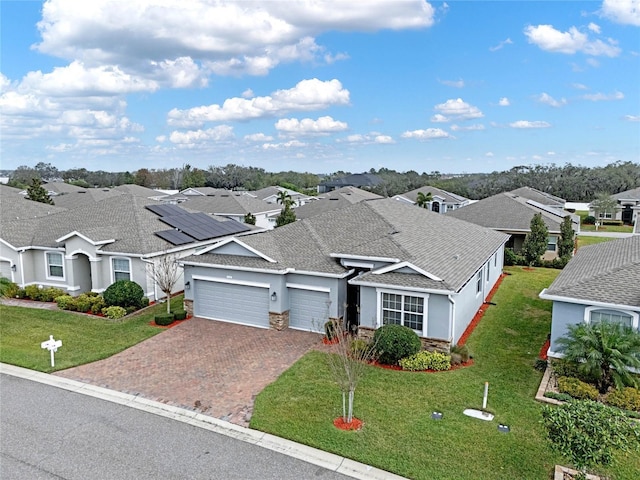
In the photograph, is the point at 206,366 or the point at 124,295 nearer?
the point at 206,366

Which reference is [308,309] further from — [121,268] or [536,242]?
[536,242]

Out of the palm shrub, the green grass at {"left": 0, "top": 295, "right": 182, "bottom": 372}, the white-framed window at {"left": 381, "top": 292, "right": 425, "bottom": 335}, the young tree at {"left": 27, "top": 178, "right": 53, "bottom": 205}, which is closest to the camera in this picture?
the palm shrub

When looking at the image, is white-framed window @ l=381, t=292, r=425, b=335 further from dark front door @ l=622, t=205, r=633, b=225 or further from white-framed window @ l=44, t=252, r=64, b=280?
dark front door @ l=622, t=205, r=633, b=225

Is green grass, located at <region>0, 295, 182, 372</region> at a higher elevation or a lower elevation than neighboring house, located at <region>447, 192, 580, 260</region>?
lower

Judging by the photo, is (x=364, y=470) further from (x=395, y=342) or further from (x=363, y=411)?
(x=395, y=342)

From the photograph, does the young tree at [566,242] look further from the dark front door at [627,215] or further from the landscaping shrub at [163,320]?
the dark front door at [627,215]

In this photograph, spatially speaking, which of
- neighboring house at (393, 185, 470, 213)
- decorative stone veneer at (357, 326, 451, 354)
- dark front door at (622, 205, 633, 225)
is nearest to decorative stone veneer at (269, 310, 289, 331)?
decorative stone veneer at (357, 326, 451, 354)

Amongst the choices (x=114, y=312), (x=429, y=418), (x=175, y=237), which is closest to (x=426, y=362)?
(x=429, y=418)
